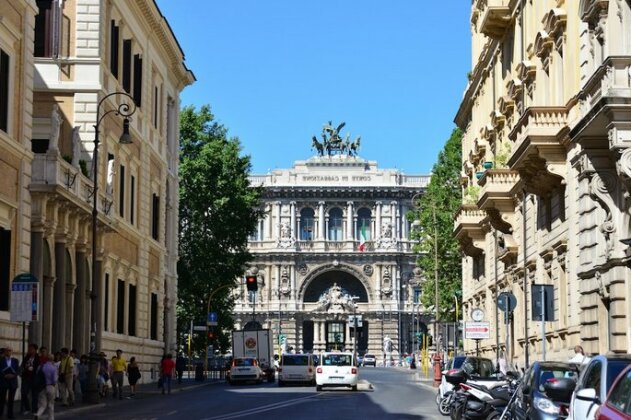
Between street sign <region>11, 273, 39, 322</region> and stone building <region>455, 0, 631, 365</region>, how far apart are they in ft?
36.5

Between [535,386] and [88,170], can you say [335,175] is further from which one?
[535,386]

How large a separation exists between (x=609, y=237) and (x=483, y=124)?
28.1 m

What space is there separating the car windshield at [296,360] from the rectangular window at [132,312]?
32.8 ft

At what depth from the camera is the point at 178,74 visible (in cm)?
6581

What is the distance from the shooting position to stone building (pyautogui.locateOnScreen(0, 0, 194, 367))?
35.9 metres

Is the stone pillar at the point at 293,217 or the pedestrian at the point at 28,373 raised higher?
the stone pillar at the point at 293,217

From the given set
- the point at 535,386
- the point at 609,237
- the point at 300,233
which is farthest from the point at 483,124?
the point at 300,233

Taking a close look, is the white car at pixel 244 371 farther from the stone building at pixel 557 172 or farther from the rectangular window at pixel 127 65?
the rectangular window at pixel 127 65

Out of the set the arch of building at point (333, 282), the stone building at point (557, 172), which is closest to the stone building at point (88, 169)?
the stone building at point (557, 172)

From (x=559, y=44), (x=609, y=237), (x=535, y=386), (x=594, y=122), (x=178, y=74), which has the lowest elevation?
(x=535, y=386)

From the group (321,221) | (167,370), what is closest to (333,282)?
(321,221)

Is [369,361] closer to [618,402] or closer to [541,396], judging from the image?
[541,396]

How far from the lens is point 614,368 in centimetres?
1491

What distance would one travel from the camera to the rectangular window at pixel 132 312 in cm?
5275
